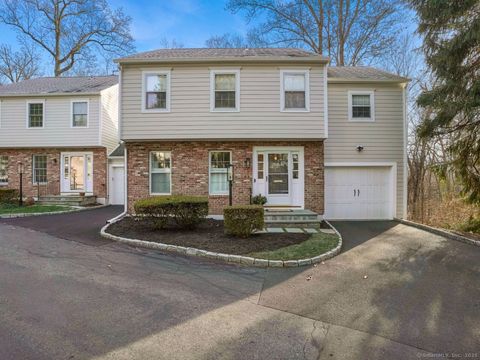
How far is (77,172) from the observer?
1485 centimetres

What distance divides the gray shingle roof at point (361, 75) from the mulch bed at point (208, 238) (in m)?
6.85

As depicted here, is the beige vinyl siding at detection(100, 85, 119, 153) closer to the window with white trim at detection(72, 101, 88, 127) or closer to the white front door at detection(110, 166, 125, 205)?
the window with white trim at detection(72, 101, 88, 127)

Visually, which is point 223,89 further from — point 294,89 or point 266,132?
point 294,89

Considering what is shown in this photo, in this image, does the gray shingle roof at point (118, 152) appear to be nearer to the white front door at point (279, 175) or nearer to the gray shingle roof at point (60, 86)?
the gray shingle roof at point (60, 86)

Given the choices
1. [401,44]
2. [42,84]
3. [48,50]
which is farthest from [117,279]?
[48,50]

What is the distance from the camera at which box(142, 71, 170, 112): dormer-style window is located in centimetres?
976

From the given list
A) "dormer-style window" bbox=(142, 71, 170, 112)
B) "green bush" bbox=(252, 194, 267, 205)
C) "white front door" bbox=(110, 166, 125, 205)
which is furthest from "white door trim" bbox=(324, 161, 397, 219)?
"white front door" bbox=(110, 166, 125, 205)

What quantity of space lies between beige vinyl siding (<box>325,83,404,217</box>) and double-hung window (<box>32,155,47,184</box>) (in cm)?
1473

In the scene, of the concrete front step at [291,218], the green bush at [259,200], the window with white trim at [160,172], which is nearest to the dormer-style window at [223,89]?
the window with white trim at [160,172]

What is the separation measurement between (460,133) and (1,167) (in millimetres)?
21187

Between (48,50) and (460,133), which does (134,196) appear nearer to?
(460,133)

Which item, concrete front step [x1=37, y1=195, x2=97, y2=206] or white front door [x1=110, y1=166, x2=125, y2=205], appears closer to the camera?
concrete front step [x1=37, y1=195, x2=97, y2=206]

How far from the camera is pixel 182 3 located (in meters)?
13.8

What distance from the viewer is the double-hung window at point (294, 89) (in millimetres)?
9594
